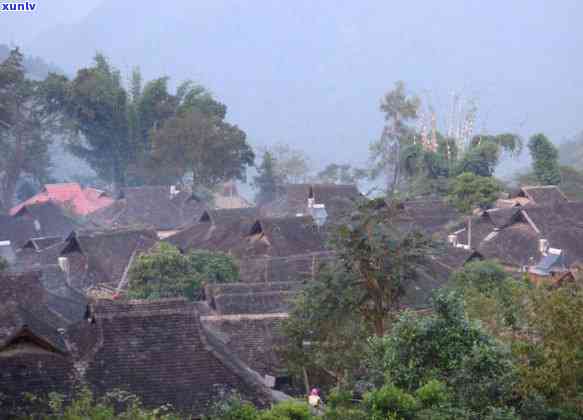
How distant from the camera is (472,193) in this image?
120 ft

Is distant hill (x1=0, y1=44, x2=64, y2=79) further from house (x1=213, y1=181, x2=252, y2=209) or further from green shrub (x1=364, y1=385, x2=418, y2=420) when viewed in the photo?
green shrub (x1=364, y1=385, x2=418, y2=420)

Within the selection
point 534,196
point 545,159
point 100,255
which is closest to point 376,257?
point 100,255

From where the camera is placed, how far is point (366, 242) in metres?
14.3

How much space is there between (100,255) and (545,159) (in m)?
22.4

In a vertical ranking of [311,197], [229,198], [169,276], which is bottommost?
→ [169,276]

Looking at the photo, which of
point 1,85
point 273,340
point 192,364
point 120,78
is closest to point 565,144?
point 120,78

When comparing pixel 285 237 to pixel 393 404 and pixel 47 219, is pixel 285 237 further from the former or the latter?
pixel 393 404

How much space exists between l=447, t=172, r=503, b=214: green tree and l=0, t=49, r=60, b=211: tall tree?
2530 centimetres

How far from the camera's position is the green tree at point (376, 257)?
47.4ft

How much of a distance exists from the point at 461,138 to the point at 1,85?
25.4m

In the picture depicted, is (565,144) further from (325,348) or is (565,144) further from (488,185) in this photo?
(325,348)

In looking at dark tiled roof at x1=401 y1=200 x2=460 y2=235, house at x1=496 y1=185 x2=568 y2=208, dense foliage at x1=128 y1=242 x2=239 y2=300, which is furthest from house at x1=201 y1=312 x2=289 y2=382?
house at x1=496 y1=185 x2=568 y2=208

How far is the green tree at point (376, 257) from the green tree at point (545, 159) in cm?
2864

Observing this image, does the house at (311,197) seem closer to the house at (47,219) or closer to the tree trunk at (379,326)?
the house at (47,219)
